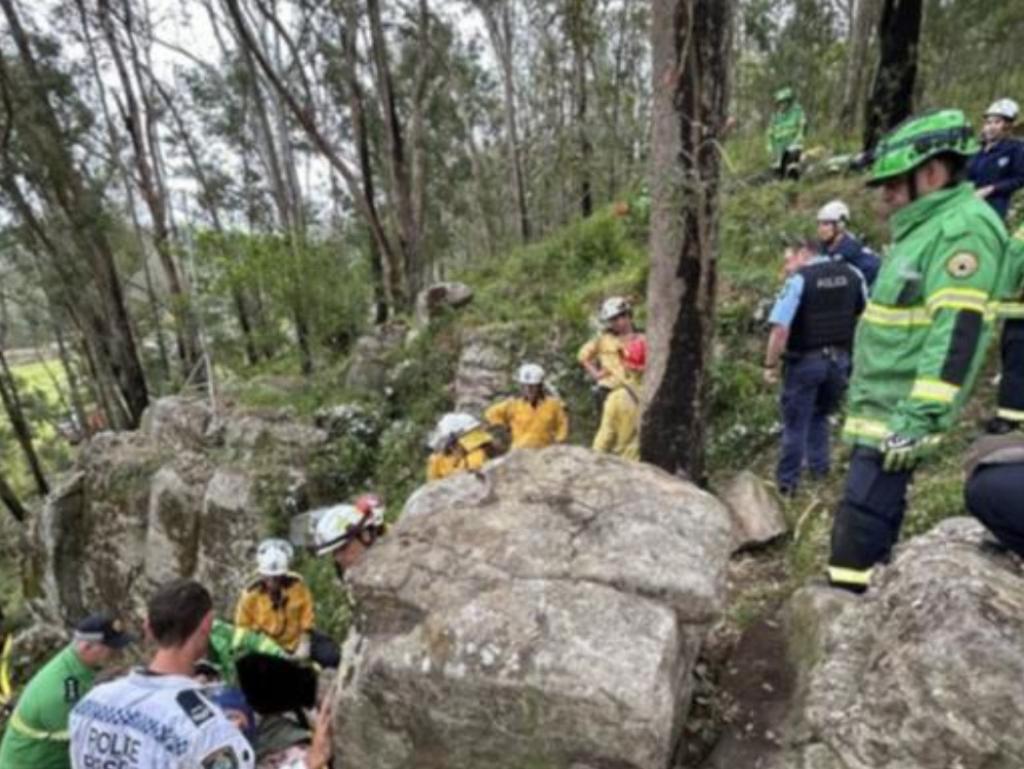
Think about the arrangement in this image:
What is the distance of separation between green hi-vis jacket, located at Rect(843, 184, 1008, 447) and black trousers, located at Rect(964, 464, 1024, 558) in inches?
10.1

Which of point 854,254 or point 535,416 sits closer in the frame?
point 854,254

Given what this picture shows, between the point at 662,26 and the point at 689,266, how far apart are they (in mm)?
1250

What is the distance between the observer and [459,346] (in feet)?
31.4

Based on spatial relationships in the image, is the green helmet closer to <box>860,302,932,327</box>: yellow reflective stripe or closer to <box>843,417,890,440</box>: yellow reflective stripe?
<box>860,302,932,327</box>: yellow reflective stripe

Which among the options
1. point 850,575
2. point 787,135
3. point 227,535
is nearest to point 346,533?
point 850,575

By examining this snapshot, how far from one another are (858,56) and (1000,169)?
28.1 feet

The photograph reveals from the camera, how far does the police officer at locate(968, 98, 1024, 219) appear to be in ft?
18.2

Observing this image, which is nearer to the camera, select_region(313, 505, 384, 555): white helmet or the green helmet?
the green helmet

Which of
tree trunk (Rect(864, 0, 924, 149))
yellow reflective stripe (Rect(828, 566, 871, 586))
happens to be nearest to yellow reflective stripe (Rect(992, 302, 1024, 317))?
yellow reflective stripe (Rect(828, 566, 871, 586))

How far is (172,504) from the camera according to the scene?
9.30 meters

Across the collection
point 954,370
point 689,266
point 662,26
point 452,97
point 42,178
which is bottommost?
point 954,370

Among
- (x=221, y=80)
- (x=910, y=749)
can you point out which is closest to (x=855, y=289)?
(x=910, y=749)

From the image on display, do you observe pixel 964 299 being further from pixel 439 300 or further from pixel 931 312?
pixel 439 300

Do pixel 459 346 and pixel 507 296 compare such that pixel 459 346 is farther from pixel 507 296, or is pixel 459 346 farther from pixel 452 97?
pixel 452 97
